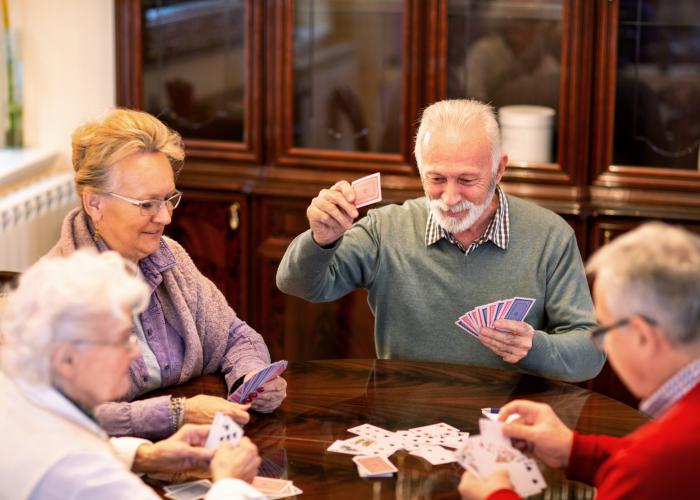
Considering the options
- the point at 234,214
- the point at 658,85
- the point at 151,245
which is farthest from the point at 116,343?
the point at 658,85

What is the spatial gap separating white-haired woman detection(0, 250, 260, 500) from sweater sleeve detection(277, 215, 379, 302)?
1150 millimetres

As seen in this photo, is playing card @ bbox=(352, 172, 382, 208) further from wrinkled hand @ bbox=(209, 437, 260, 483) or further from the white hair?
the white hair

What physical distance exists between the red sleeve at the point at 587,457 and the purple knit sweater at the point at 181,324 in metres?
0.88

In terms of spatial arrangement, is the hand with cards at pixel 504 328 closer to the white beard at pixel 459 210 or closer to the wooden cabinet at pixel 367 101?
the white beard at pixel 459 210

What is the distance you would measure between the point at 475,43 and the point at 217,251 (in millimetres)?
1345

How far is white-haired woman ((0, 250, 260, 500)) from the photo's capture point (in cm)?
182

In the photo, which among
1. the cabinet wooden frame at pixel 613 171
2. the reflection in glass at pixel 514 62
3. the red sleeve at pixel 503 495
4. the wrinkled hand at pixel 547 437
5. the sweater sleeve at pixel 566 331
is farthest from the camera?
the reflection in glass at pixel 514 62

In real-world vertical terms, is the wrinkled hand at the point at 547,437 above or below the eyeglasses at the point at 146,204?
below

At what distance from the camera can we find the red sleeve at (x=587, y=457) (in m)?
2.25

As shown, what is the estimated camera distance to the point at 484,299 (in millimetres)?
3121

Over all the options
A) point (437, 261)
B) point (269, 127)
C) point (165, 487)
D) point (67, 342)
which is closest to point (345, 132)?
point (269, 127)

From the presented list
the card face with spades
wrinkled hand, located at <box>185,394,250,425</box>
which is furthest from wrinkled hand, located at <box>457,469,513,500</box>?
wrinkled hand, located at <box>185,394,250,425</box>

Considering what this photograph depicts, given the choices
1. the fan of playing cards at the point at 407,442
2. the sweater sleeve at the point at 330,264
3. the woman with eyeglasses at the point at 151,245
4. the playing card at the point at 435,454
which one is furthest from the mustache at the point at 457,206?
the playing card at the point at 435,454

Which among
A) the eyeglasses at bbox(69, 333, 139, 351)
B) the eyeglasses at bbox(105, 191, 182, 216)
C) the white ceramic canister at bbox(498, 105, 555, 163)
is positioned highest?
the white ceramic canister at bbox(498, 105, 555, 163)
